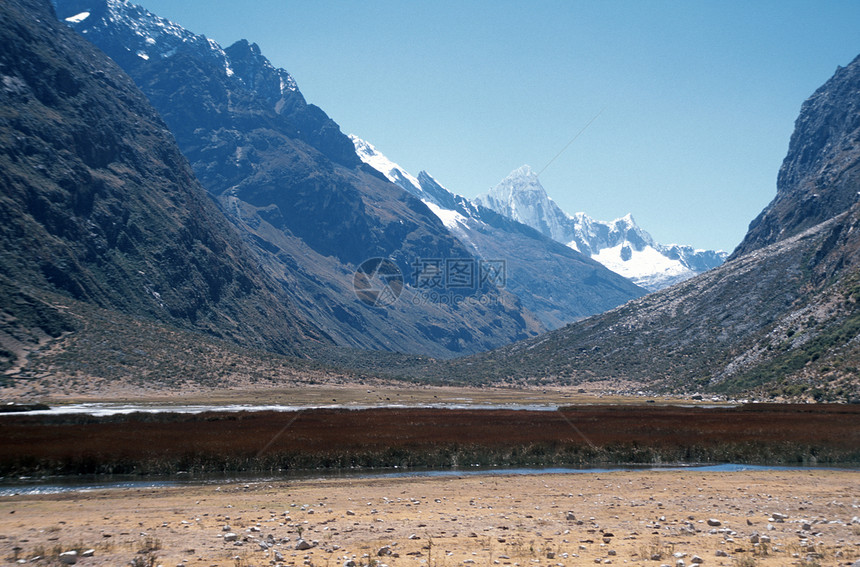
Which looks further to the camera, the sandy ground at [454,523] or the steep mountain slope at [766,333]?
the steep mountain slope at [766,333]

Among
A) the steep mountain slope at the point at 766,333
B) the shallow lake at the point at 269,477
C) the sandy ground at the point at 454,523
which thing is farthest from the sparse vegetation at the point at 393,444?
the steep mountain slope at the point at 766,333

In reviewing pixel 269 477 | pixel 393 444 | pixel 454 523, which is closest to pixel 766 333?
pixel 393 444

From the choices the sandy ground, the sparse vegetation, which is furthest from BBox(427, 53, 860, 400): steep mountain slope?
the sandy ground

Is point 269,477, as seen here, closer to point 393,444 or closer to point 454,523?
point 393,444

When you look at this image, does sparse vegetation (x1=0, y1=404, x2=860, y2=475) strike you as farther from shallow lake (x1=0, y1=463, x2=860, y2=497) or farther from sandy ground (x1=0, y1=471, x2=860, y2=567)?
sandy ground (x1=0, y1=471, x2=860, y2=567)

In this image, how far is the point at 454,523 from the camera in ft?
78.8

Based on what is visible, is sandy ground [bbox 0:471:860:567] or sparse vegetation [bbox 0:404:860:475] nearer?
sandy ground [bbox 0:471:860:567]

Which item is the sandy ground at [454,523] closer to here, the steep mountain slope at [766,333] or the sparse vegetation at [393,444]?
the sparse vegetation at [393,444]

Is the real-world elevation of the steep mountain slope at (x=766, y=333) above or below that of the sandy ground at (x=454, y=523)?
above

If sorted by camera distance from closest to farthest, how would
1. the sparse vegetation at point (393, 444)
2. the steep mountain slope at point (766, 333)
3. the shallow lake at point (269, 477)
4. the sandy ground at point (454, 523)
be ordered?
the sandy ground at point (454, 523), the shallow lake at point (269, 477), the sparse vegetation at point (393, 444), the steep mountain slope at point (766, 333)

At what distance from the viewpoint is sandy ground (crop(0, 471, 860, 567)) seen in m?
18.9

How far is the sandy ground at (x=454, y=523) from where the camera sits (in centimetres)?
1886

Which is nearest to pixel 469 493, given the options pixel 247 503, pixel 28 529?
pixel 247 503

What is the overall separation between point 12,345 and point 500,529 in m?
124
